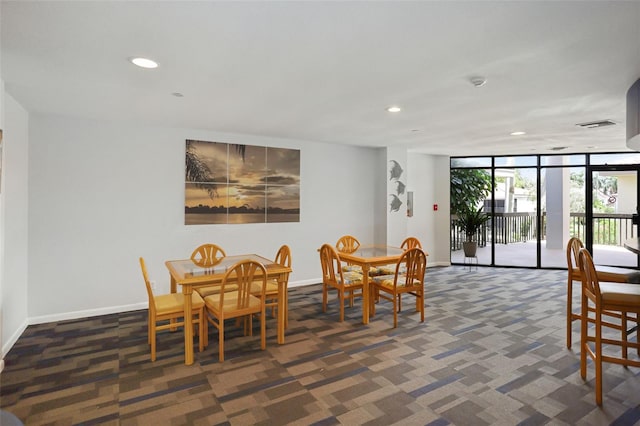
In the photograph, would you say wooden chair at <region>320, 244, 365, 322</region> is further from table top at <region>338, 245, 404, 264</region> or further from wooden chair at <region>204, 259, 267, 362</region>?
wooden chair at <region>204, 259, 267, 362</region>

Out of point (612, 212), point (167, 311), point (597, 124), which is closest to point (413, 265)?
point (167, 311)

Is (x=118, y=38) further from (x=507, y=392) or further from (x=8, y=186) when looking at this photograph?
(x=507, y=392)

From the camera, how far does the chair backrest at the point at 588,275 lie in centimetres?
255

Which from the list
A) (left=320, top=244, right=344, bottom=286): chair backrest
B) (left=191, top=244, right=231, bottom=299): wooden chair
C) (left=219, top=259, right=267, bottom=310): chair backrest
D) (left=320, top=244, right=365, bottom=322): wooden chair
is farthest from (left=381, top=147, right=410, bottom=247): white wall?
(left=219, top=259, right=267, bottom=310): chair backrest

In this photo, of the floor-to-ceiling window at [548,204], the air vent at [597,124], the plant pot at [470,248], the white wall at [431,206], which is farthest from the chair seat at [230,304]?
the floor-to-ceiling window at [548,204]

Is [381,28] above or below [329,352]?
above

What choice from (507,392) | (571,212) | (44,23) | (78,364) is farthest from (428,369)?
(571,212)

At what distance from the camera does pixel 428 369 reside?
3.05m

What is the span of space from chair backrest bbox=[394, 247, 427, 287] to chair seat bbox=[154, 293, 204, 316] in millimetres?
2066

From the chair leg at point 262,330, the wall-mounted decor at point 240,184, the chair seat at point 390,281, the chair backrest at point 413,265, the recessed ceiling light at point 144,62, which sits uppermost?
the recessed ceiling light at point 144,62

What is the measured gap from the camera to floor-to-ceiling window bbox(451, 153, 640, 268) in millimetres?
6941

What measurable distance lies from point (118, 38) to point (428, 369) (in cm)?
329

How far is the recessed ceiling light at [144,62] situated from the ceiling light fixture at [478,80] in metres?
2.44

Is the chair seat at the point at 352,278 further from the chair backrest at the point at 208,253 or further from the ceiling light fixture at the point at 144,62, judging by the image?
the ceiling light fixture at the point at 144,62
